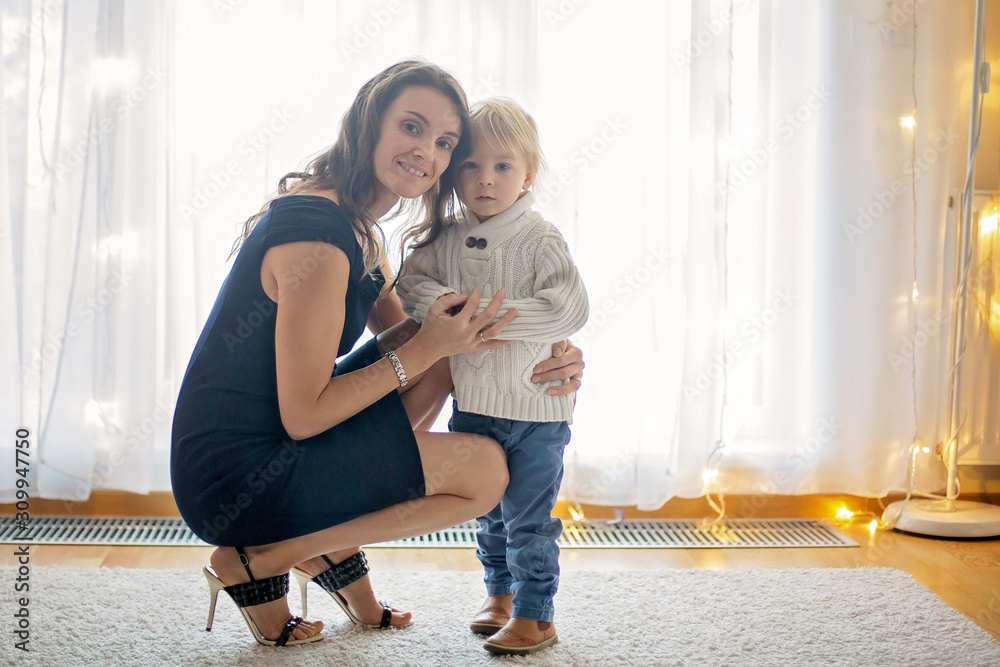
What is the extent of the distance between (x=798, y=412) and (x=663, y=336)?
0.47 m

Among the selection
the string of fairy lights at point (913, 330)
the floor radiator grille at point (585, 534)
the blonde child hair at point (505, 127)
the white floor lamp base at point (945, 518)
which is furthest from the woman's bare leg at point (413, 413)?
the white floor lamp base at point (945, 518)

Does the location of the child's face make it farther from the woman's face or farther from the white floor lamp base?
the white floor lamp base

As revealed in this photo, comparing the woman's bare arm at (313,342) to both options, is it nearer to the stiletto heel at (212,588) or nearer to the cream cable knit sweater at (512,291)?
the cream cable knit sweater at (512,291)

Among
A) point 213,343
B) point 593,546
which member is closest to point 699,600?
point 593,546

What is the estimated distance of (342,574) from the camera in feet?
5.25

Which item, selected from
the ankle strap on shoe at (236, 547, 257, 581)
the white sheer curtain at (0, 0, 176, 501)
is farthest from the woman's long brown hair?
the white sheer curtain at (0, 0, 176, 501)

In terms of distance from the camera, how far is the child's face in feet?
5.16

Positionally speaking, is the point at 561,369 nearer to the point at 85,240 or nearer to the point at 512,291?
the point at 512,291

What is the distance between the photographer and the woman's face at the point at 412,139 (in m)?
1.50

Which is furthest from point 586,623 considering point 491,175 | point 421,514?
point 491,175

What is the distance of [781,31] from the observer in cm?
234

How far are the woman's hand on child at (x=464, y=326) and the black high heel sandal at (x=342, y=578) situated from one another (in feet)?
1.50

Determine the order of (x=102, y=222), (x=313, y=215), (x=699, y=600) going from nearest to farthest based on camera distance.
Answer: (x=313, y=215) < (x=699, y=600) < (x=102, y=222)

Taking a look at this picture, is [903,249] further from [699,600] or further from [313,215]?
[313,215]
